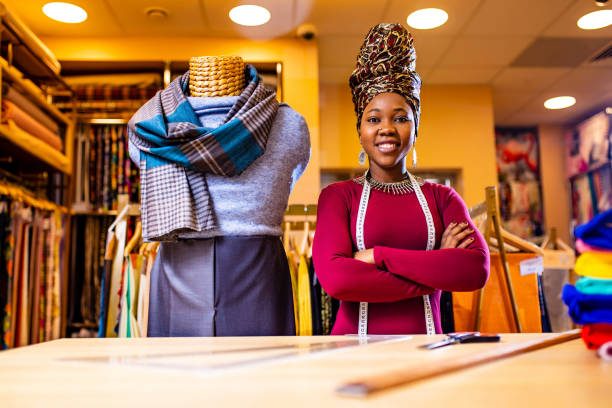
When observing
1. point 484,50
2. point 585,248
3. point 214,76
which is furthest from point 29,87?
point 484,50

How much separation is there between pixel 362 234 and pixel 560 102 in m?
5.00

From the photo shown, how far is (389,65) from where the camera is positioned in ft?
4.92

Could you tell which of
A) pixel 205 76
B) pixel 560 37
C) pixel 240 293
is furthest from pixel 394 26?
pixel 560 37

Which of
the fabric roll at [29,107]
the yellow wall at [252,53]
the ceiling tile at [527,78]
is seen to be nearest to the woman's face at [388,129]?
the fabric roll at [29,107]

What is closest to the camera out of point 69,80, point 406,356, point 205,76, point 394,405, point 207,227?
point 394,405

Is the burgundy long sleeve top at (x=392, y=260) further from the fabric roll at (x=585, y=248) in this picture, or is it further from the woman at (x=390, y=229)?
the fabric roll at (x=585, y=248)

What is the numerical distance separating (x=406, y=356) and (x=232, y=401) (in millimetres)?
279

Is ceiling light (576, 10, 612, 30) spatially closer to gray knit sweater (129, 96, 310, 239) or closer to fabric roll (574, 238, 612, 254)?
gray knit sweater (129, 96, 310, 239)

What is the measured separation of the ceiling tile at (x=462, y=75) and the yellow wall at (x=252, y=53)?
137 cm

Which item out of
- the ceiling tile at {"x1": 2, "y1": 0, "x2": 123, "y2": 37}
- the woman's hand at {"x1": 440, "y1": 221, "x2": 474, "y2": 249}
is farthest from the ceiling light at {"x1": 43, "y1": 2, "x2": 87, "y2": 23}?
the woman's hand at {"x1": 440, "y1": 221, "x2": 474, "y2": 249}

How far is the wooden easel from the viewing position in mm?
2219

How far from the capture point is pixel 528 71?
15.4 feet

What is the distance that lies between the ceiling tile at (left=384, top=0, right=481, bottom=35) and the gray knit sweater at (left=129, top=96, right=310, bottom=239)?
8.18 feet

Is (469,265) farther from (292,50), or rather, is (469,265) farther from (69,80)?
(69,80)
